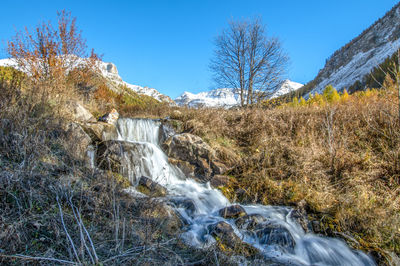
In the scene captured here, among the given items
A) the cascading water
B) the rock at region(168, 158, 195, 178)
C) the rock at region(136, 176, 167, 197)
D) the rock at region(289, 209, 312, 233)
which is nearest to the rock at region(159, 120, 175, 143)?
the cascading water

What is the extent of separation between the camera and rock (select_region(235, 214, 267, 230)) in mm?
3709

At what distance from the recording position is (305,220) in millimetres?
3973

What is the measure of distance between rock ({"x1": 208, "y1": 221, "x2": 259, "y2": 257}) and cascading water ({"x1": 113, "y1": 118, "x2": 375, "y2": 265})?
119 mm

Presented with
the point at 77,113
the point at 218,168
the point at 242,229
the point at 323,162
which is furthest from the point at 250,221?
the point at 77,113

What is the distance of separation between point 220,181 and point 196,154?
1.31 meters

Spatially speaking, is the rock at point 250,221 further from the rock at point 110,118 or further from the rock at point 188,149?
the rock at point 110,118

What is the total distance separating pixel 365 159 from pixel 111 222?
5.90m

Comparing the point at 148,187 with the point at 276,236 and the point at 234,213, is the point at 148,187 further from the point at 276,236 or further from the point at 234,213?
the point at 276,236

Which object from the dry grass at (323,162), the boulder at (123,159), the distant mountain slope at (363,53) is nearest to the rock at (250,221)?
the dry grass at (323,162)

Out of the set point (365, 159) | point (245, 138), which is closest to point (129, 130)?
point (245, 138)

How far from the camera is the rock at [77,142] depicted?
13.5ft

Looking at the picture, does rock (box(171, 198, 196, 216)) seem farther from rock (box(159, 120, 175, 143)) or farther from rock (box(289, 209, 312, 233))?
rock (box(159, 120, 175, 143))

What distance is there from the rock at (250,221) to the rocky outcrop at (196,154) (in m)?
2.12

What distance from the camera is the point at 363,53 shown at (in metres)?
52.6
